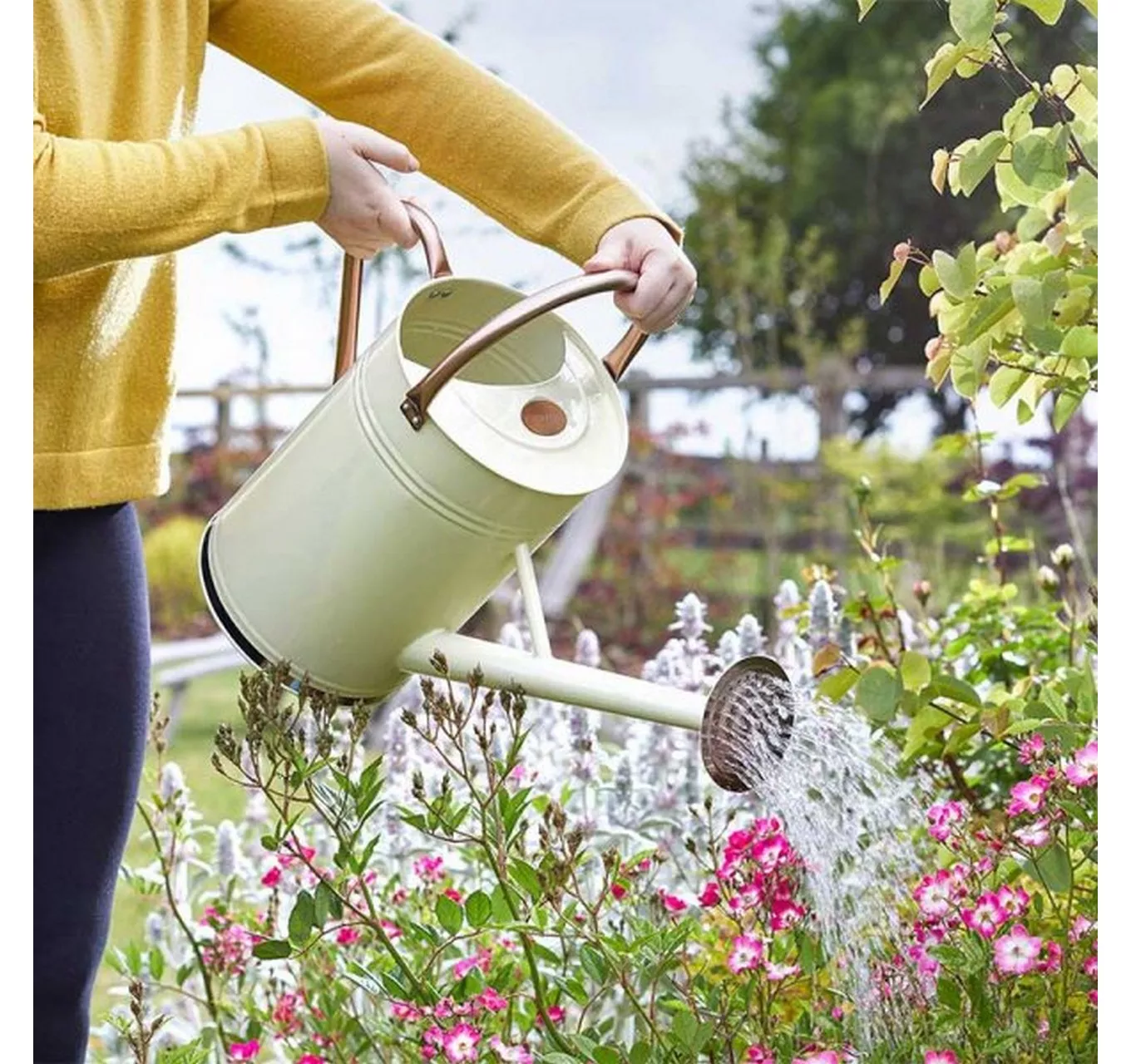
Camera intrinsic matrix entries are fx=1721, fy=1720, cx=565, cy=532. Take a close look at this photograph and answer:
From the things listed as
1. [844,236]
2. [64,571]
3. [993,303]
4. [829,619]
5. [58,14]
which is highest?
[58,14]

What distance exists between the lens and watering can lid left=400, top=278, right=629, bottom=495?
3.78ft

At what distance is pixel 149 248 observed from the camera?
1.12m

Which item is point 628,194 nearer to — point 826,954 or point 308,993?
point 826,954

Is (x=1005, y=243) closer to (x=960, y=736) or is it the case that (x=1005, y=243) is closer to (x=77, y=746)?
(x=960, y=736)

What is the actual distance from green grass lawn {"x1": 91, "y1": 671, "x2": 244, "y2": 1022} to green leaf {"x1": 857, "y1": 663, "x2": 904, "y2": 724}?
1.24m

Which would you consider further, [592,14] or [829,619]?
[592,14]

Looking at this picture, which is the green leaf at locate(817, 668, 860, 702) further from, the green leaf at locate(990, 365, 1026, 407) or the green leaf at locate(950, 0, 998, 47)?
the green leaf at locate(950, 0, 998, 47)

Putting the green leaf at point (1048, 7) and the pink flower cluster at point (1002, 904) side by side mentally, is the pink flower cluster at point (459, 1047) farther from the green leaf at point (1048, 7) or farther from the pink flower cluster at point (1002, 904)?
the green leaf at point (1048, 7)

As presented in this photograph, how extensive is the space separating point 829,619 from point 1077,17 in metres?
6.29

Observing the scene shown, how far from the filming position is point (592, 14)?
7.65 metres

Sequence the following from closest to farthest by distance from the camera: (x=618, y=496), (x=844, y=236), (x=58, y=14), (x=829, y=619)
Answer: (x=58, y=14)
(x=829, y=619)
(x=618, y=496)
(x=844, y=236)

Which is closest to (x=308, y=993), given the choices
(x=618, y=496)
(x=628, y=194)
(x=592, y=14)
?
(x=628, y=194)

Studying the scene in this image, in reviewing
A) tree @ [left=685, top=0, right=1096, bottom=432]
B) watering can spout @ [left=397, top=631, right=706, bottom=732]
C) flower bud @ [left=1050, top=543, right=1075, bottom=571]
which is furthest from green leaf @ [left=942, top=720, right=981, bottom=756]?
tree @ [left=685, top=0, right=1096, bottom=432]

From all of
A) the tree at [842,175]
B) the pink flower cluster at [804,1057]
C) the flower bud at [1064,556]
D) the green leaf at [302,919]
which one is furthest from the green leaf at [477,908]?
the tree at [842,175]
